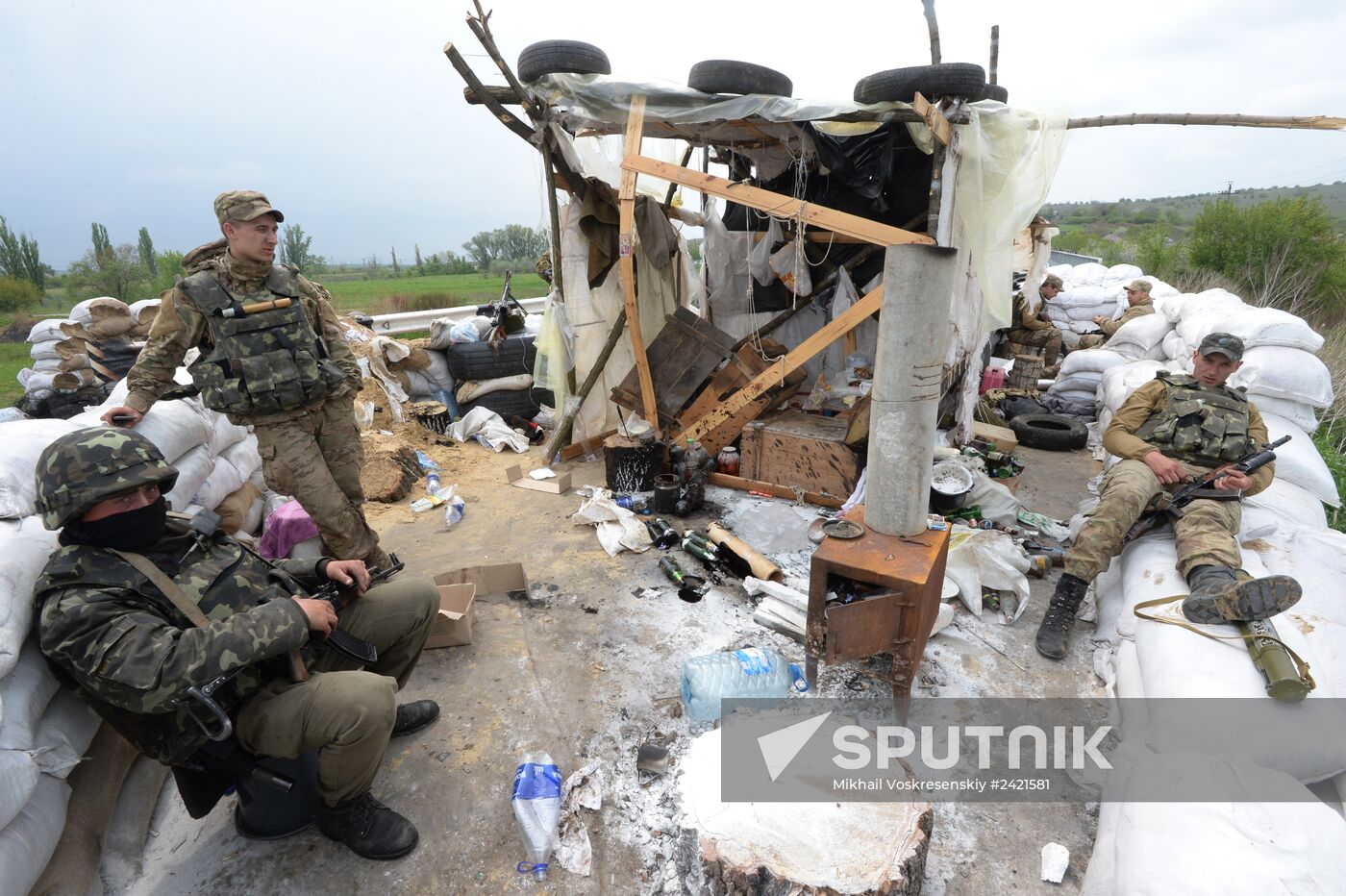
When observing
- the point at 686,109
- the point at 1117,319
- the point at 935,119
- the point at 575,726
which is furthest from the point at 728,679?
the point at 1117,319

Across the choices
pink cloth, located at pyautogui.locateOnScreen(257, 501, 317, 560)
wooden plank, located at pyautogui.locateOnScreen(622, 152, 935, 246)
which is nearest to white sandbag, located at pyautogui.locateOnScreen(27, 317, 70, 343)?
pink cloth, located at pyautogui.locateOnScreen(257, 501, 317, 560)

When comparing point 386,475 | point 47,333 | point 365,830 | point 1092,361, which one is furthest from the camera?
point 1092,361

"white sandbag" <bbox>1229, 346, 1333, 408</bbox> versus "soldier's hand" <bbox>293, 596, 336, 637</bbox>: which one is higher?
"white sandbag" <bbox>1229, 346, 1333, 408</bbox>

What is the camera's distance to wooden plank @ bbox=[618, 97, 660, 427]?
190 inches

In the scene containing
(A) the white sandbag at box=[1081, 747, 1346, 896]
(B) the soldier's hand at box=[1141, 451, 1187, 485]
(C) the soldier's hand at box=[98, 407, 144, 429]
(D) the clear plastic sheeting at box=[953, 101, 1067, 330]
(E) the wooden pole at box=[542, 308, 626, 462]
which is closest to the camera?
(A) the white sandbag at box=[1081, 747, 1346, 896]

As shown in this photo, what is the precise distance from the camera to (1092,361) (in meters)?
7.64

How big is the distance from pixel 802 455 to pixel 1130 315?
25.3ft

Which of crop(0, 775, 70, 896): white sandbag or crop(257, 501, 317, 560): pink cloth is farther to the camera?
crop(257, 501, 317, 560): pink cloth

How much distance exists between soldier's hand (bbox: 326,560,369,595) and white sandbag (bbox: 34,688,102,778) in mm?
821

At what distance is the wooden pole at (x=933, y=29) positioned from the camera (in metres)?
4.77

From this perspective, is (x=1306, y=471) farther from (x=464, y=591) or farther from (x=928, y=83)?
(x=464, y=591)

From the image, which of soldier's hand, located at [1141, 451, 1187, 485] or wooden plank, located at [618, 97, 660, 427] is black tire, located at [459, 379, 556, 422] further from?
soldier's hand, located at [1141, 451, 1187, 485]

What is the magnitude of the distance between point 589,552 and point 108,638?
9.85 ft

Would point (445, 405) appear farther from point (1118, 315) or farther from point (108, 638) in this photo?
point (1118, 315)
